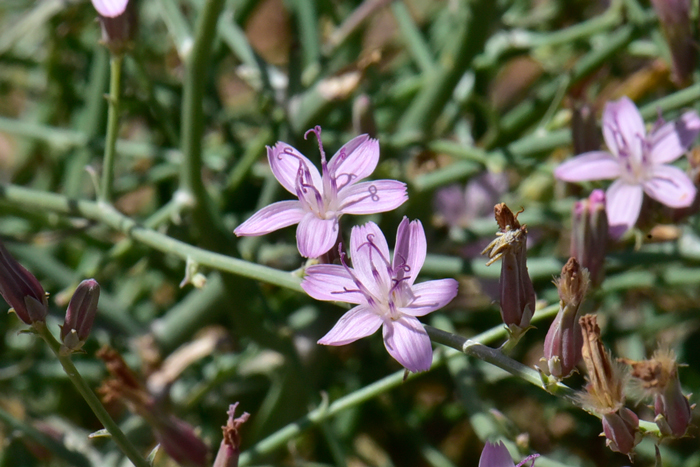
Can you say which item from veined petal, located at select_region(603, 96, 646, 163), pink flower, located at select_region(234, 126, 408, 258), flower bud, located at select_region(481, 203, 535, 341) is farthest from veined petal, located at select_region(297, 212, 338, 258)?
veined petal, located at select_region(603, 96, 646, 163)

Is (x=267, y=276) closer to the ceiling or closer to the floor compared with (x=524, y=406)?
closer to the ceiling

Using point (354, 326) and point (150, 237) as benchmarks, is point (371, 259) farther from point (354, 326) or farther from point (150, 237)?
point (150, 237)

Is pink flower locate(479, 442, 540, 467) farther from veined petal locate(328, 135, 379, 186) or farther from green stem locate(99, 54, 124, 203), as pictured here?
green stem locate(99, 54, 124, 203)

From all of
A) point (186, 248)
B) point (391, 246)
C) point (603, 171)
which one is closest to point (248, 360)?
point (391, 246)

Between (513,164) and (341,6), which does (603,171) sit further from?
(341,6)

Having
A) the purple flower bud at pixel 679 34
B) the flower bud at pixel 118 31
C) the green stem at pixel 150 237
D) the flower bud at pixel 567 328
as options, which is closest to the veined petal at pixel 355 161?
the green stem at pixel 150 237

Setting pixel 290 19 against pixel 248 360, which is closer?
pixel 248 360

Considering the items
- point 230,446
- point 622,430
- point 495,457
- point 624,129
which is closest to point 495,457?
point 495,457
